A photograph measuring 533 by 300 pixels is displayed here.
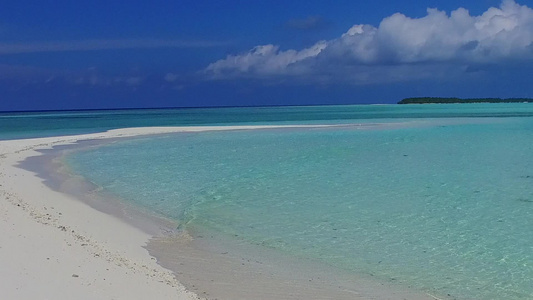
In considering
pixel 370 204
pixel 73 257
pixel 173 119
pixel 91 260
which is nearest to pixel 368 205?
pixel 370 204

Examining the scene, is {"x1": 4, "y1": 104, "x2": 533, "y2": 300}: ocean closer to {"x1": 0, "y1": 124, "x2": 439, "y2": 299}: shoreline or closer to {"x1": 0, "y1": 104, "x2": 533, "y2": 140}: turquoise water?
{"x1": 0, "y1": 124, "x2": 439, "y2": 299}: shoreline

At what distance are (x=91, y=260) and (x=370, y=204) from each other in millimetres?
7245

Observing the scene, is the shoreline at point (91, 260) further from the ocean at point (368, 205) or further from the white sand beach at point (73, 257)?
the ocean at point (368, 205)


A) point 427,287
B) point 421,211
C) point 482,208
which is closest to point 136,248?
point 427,287

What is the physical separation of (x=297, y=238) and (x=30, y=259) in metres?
4.66

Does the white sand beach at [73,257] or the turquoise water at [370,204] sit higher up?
the white sand beach at [73,257]

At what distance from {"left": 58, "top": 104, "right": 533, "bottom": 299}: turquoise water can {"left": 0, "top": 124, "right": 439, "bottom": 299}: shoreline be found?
45.6 inches

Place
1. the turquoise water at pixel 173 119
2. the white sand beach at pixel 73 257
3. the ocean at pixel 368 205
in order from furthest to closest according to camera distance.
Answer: the turquoise water at pixel 173 119
the ocean at pixel 368 205
the white sand beach at pixel 73 257

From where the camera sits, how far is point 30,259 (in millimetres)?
6973

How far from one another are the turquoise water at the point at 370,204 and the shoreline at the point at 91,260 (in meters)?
1.16

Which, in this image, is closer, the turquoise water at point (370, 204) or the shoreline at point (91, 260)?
the shoreline at point (91, 260)

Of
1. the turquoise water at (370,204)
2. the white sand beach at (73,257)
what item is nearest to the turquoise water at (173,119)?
the turquoise water at (370,204)

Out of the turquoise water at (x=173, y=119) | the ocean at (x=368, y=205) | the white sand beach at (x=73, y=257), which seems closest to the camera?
the white sand beach at (x=73, y=257)

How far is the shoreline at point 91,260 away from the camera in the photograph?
6.22 meters
